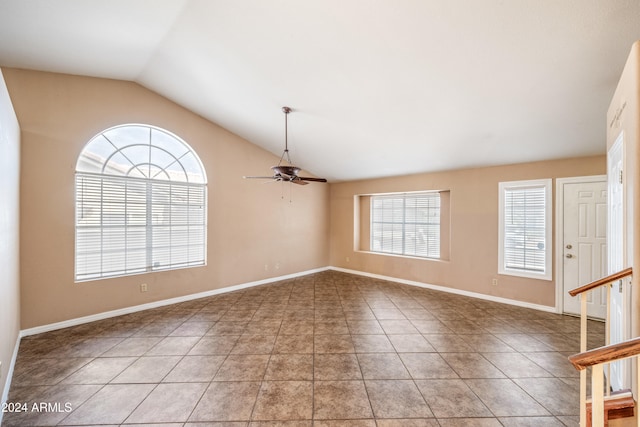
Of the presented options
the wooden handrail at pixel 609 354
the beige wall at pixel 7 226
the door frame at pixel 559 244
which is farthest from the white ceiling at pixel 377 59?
the wooden handrail at pixel 609 354

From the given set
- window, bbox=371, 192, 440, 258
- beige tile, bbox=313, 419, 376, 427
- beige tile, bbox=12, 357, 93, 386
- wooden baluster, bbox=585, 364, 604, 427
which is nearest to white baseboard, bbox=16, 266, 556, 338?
window, bbox=371, 192, 440, 258

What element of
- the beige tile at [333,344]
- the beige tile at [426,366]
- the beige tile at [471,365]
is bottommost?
the beige tile at [333,344]

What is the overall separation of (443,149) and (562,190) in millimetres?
1914

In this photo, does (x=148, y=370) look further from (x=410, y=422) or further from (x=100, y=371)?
(x=410, y=422)

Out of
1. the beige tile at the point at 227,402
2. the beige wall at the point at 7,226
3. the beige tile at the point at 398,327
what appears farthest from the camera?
the beige tile at the point at 398,327

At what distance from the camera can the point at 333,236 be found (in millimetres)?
7578

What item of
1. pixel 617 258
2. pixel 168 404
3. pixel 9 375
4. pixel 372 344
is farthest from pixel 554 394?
pixel 9 375

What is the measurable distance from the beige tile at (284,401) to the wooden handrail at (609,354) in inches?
70.1

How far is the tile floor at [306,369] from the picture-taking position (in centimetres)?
207

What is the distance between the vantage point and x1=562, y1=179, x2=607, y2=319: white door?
386cm

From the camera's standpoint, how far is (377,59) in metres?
2.90

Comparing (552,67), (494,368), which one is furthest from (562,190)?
(494,368)

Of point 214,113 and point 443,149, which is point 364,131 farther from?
point 214,113

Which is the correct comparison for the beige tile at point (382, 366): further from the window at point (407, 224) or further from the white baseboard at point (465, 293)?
the window at point (407, 224)
